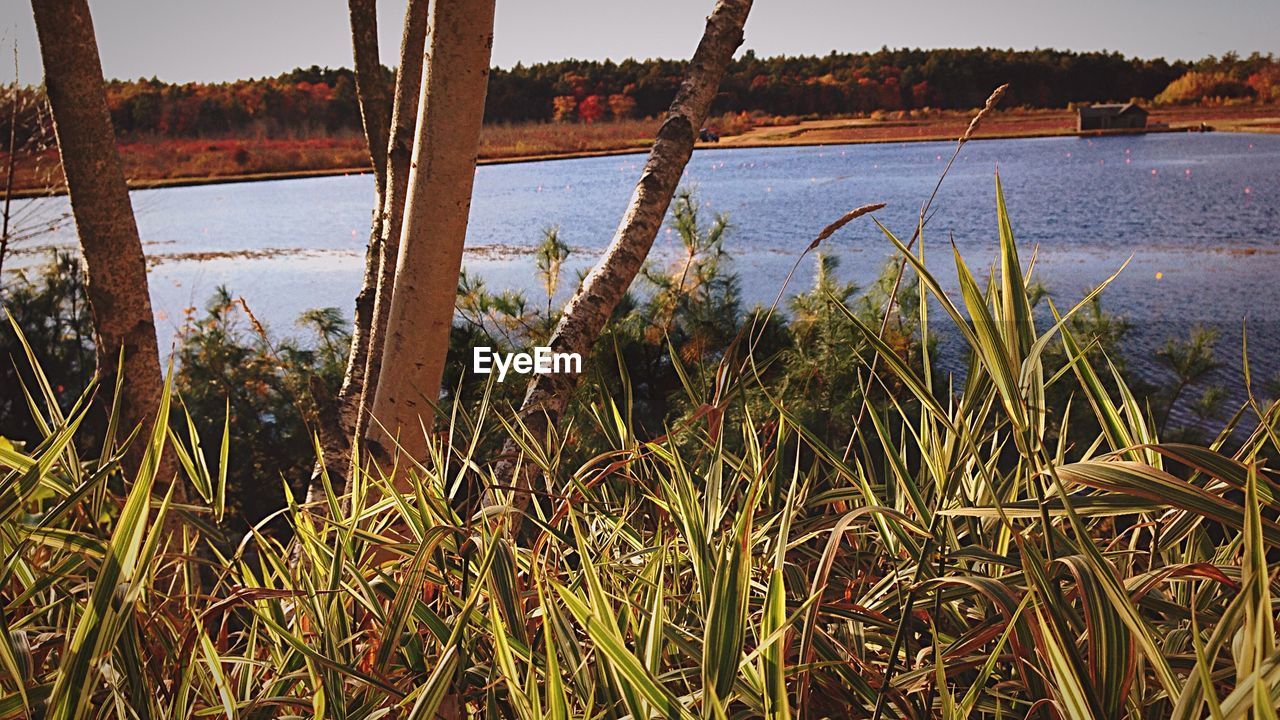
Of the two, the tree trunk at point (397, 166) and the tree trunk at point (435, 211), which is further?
the tree trunk at point (397, 166)

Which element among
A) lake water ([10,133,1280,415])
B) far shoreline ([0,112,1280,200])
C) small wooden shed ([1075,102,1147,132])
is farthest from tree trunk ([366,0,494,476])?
small wooden shed ([1075,102,1147,132])

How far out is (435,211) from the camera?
0.72m

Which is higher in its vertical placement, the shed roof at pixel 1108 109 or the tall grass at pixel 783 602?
the shed roof at pixel 1108 109

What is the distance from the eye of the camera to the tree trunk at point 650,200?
29.4 inches

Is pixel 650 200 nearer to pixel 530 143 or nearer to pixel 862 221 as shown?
pixel 862 221

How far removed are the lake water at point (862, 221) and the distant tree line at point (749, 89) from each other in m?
→ 0.12

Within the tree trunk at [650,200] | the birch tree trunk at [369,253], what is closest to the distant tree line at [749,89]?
the birch tree trunk at [369,253]

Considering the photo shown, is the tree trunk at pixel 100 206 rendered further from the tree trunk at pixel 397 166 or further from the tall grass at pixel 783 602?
the tall grass at pixel 783 602

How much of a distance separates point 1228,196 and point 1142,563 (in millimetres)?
1872

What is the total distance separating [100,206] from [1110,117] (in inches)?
85.7

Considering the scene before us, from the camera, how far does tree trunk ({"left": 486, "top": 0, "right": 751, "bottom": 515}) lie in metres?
0.75

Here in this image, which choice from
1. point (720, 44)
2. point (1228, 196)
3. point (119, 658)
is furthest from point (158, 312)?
point (1228, 196)

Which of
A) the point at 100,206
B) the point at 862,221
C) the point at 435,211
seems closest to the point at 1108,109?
the point at 862,221

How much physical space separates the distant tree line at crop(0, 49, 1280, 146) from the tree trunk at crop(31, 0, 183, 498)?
5.32 ft
